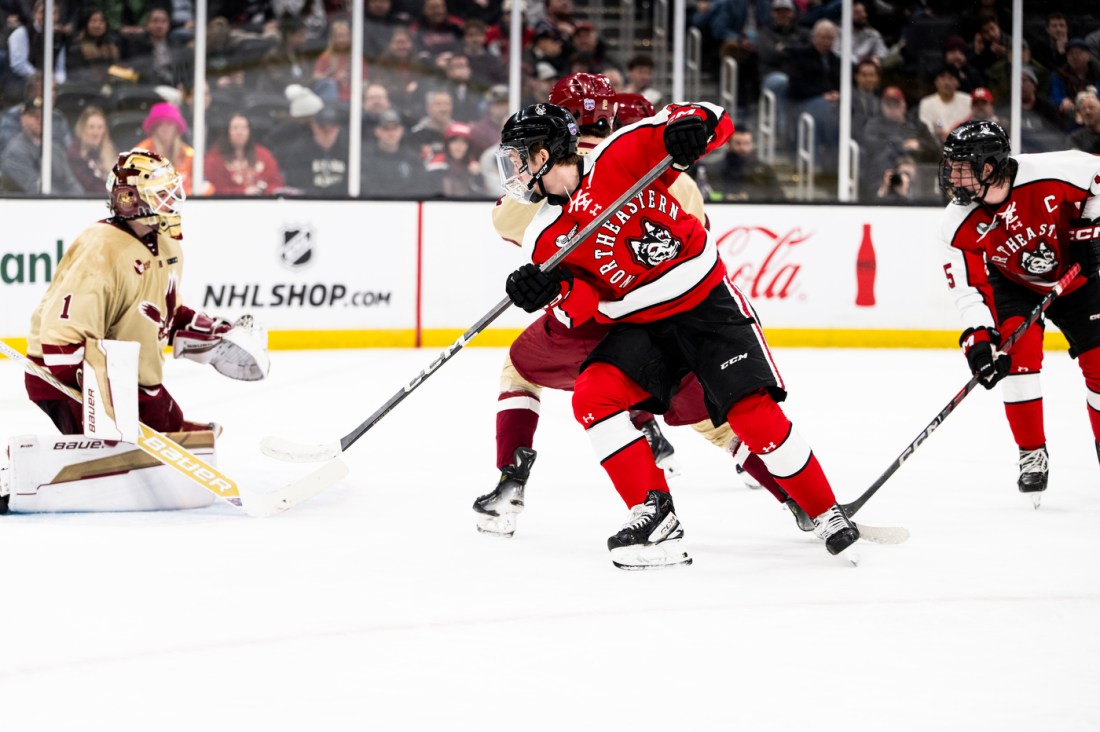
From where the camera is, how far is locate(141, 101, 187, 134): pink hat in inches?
300

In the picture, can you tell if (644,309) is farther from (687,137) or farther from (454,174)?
(454,174)

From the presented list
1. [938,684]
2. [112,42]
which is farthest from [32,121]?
[938,684]

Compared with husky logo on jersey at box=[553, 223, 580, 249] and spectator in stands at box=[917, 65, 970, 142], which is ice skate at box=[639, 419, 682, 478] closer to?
husky logo on jersey at box=[553, 223, 580, 249]

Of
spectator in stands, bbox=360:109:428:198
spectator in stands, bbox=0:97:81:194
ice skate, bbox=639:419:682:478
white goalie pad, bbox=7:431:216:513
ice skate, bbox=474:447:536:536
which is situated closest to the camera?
ice skate, bbox=474:447:536:536

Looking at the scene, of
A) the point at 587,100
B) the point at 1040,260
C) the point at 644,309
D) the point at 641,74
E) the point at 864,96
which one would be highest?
the point at 641,74

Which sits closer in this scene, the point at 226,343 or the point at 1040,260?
the point at 1040,260

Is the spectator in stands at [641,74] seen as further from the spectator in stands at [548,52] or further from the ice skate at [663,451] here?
the ice skate at [663,451]

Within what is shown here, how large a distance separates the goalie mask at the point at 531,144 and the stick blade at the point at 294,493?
886mm

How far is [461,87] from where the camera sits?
319 inches

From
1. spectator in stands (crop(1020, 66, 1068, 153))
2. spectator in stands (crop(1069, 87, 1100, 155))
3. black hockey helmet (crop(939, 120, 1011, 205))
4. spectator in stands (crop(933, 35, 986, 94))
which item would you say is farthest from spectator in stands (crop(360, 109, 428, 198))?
black hockey helmet (crop(939, 120, 1011, 205))

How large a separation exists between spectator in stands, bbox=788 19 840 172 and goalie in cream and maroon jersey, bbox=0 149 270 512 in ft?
16.9

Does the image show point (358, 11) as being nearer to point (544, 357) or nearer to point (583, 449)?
point (583, 449)

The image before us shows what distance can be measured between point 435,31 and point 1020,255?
17.1ft

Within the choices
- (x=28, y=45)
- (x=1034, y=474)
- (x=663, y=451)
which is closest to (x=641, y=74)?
(x=28, y=45)
